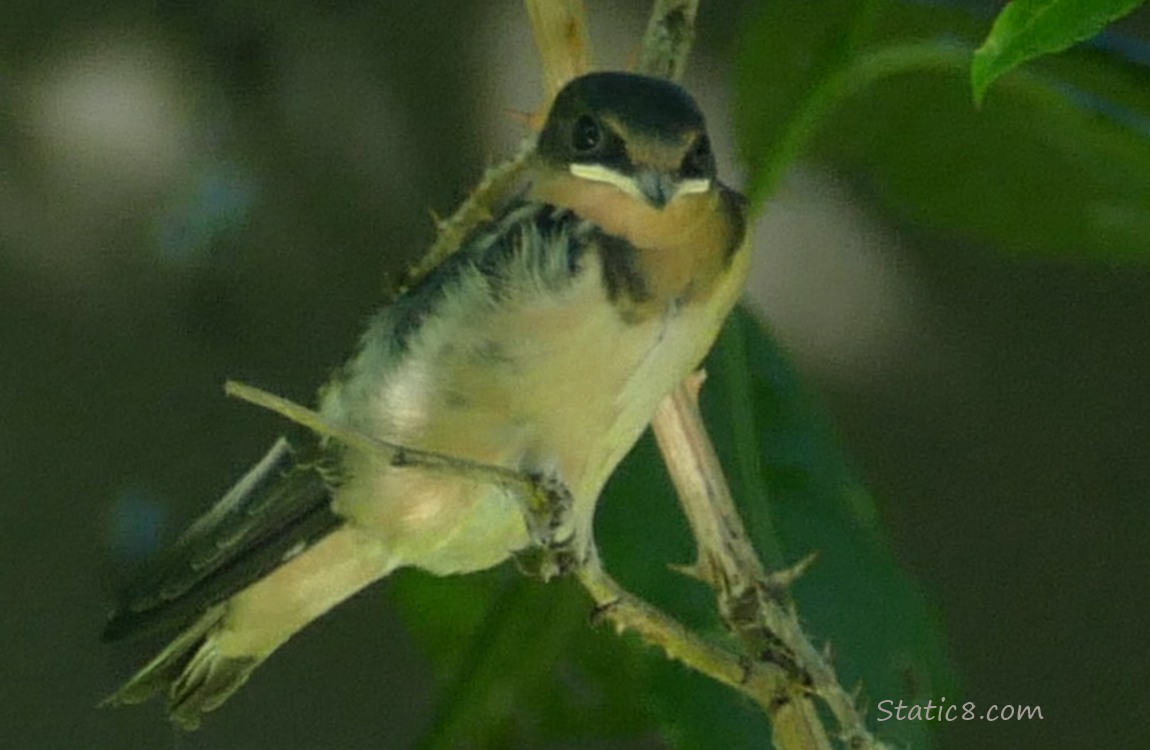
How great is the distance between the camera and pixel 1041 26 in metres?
0.34

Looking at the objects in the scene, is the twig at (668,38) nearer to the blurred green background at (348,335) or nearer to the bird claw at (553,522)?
the bird claw at (553,522)

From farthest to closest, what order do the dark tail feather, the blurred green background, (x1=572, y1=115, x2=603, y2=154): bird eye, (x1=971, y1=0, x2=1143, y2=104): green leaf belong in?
1. the blurred green background
2. the dark tail feather
3. (x1=572, y1=115, x2=603, y2=154): bird eye
4. (x1=971, y1=0, x2=1143, y2=104): green leaf

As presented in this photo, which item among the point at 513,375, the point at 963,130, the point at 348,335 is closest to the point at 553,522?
the point at 513,375

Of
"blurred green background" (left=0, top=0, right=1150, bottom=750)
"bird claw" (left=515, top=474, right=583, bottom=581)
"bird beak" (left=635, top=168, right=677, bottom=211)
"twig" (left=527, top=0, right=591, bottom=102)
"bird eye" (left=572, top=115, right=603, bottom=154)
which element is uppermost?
"twig" (left=527, top=0, right=591, bottom=102)

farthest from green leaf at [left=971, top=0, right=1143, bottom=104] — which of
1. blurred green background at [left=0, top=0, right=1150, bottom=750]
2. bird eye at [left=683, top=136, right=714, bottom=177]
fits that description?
blurred green background at [left=0, top=0, right=1150, bottom=750]

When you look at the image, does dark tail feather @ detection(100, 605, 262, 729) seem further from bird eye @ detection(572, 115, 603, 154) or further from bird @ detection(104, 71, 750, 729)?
bird eye @ detection(572, 115, 603, 154)

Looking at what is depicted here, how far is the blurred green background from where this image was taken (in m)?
1.00

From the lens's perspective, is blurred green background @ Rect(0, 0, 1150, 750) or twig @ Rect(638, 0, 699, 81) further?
blurred green background @ Rect(0, 0, 1150, 750)

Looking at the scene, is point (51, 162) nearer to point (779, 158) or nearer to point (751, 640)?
point (779, 158)

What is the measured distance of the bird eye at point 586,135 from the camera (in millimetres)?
437

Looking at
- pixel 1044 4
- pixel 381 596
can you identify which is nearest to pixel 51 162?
pixel 381 596

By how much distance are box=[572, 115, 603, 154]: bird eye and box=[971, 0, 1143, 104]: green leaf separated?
12cm

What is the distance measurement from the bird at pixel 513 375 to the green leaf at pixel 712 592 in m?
0.11

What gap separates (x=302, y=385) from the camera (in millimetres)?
1001
